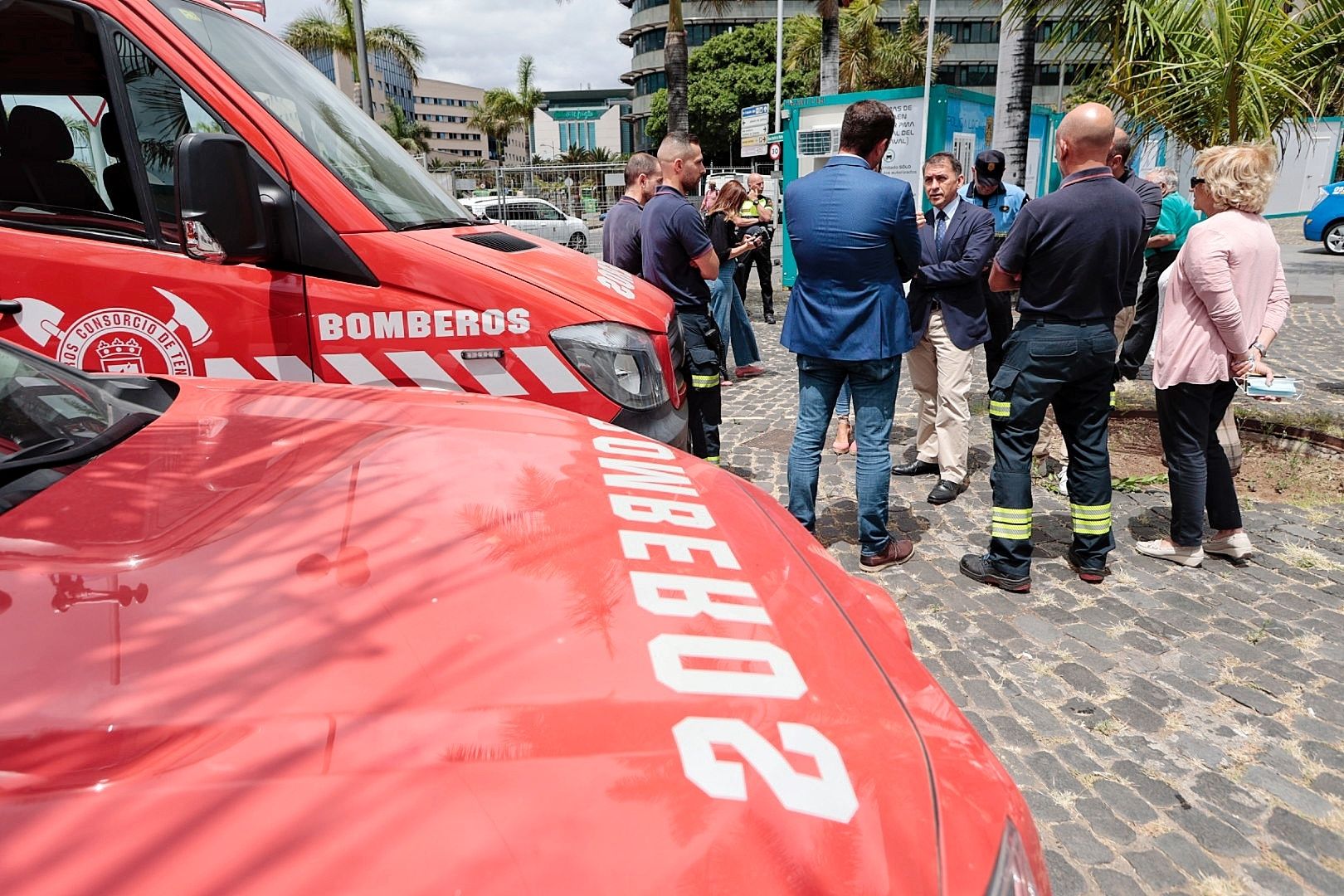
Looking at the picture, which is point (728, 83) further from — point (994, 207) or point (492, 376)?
point (492, 376)

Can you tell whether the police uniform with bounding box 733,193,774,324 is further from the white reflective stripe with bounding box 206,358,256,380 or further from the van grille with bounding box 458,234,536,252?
the white reflective stripe with bounding box 206,358,256,380

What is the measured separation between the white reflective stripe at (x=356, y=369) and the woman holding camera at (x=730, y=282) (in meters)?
4.10

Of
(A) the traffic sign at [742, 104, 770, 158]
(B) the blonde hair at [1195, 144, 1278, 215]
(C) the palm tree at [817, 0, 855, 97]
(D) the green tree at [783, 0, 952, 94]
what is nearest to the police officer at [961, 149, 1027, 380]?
(B) the blonde hair at [1195, 144, 1278, 215]

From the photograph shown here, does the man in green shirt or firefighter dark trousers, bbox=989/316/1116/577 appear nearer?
firefighter dark trousers, bbox=989/316/1116/577

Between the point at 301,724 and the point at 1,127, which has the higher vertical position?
the point at 1,127

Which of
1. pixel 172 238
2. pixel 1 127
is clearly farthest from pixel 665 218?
pixel 1 127

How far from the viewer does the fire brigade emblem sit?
2742 millimetres

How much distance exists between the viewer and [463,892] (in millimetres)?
844

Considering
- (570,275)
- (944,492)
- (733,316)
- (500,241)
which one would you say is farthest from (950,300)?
(733,316)

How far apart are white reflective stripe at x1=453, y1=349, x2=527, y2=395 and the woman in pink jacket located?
3.02m

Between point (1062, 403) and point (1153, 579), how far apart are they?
0.95 metres

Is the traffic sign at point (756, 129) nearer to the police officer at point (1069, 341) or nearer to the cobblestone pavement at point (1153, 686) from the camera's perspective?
the cobblestone pavement at point (1153, 686)

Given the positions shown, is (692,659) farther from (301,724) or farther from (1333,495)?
(1333,495)

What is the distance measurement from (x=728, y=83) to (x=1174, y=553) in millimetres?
63594
